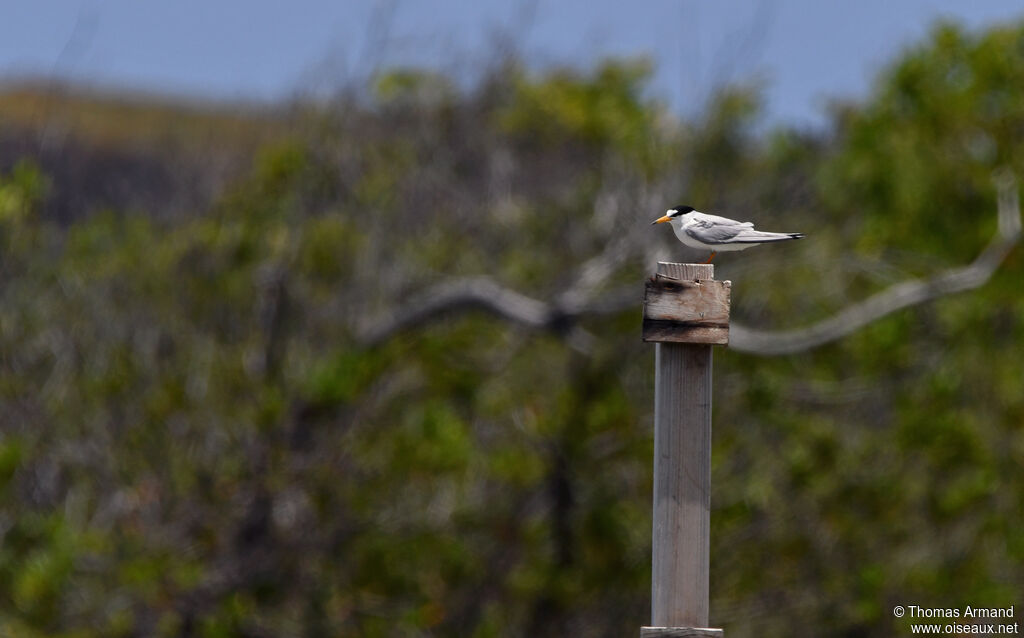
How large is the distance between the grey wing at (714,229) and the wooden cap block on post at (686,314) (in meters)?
0.14

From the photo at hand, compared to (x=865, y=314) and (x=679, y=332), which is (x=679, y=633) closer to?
(x=679, y=332)

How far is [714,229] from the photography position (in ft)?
13.1

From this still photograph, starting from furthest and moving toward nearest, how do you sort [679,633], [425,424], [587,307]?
1. [425,424]
2. [587,307]
3. [679,633]

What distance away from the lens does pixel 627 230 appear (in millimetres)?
9844

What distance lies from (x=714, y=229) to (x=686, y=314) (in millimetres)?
295

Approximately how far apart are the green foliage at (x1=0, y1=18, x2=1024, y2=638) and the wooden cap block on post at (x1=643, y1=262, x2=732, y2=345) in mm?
5394

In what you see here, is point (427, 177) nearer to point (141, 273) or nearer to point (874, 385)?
point (141, 273)

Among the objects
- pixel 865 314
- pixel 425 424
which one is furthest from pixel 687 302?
pixel 425 424

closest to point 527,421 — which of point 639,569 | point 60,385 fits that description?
point 639,569

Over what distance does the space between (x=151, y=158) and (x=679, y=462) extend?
387 inches

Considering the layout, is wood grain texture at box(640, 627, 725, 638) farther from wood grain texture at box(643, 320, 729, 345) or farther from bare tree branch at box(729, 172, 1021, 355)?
bare tree branch at box(729, 172, 1021, 355)

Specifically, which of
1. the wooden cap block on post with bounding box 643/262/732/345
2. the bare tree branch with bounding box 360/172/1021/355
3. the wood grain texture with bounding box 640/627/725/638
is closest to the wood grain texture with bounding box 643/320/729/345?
the wooden cap block on post with bounding box 643/262/732/345

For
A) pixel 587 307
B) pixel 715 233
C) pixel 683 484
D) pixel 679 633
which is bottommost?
pixel 679 633

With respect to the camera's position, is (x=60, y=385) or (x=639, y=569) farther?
(x=639, y=569)
